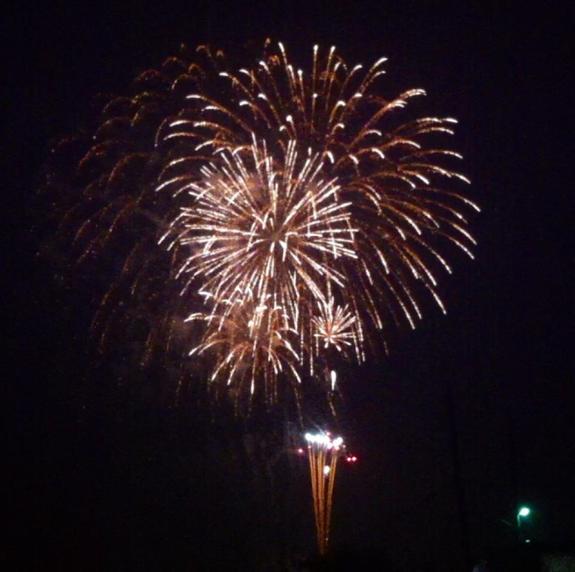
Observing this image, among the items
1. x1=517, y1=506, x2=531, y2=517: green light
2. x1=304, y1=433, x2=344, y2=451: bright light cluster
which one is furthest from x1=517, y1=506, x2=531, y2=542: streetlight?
x1=304, y1=433, x2=344, y2=451: bright light cluster

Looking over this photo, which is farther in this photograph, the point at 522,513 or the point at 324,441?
the point at 522,513

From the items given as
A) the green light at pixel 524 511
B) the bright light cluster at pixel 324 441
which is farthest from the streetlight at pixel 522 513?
the bright light cluster at pixel 324 441

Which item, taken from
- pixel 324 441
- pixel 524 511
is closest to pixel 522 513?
pixel 524 511

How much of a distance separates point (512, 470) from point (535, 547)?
4245 mm

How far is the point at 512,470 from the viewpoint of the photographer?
89.1 feet

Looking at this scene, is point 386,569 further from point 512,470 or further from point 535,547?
point 512,470

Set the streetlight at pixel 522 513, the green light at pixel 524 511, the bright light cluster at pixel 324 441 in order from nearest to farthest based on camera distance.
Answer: the bright light cluster at pixel 324 441 < the streetlight at pixel 522 513 < the green light at pixel 524 511

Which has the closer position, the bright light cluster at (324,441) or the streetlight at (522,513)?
the bright light cluster at (324,441)

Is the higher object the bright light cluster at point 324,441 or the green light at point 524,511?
the bright light cluster at point 324,441

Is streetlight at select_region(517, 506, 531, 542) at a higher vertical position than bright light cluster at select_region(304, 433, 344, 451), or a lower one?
lower

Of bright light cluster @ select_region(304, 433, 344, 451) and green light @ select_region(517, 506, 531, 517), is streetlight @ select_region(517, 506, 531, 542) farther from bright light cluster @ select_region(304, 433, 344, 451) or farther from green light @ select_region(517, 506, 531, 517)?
bright light cluster @ select_region(304, 433, 344, 451)

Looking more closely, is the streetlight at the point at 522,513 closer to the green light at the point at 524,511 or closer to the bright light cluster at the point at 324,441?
the green light at the point at 524,511

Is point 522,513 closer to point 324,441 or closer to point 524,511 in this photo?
point 524,511

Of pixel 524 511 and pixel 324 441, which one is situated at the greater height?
pixel 324 441
